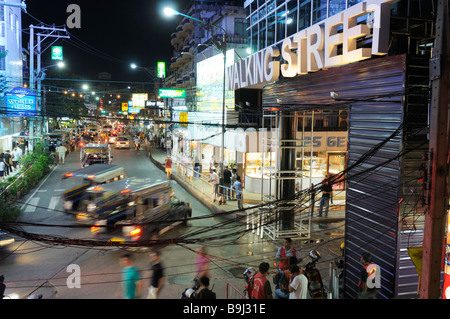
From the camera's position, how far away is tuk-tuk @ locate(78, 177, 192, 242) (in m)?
11.4

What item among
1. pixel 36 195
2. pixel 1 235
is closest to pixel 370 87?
pixel 1 235

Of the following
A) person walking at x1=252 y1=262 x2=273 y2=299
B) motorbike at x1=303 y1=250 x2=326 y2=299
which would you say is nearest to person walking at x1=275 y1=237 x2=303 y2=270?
motorbike at x1=303 y1=250 x2=326 y2=299

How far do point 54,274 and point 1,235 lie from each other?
117 inches

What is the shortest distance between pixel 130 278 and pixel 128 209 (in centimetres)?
260

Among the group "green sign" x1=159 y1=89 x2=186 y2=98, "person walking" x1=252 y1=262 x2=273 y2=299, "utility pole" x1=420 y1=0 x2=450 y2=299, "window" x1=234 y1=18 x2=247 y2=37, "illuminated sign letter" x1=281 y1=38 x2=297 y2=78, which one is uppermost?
"window" x1=234 y1=18 x2=247 y2=37

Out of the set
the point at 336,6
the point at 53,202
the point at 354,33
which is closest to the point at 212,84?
the point at 53,202

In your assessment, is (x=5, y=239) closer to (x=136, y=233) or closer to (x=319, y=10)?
(x=136, y=233)

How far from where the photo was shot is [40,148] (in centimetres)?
3228

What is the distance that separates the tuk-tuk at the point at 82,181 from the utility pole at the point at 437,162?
10.4m

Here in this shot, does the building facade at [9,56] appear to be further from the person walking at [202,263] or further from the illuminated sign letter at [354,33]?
the illuminated sign letter at [354,33]

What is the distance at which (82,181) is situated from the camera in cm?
1597

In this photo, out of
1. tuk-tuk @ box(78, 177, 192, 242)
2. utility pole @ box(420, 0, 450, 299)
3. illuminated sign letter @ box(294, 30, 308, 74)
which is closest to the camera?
utility pole @ box(420, 0, 450, 299)

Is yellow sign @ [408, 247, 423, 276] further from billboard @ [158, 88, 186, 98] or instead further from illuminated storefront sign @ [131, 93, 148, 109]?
illuminated storefront sign @ [131, 93, 148, 109]

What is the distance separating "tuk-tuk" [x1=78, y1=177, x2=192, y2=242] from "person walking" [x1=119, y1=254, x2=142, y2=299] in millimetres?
712
